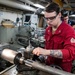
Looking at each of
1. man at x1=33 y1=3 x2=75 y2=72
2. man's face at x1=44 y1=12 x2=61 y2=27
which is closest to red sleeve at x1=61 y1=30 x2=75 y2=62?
man at x1=33 y1=3 x2=75 y2=72

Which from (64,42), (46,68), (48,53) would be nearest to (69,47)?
(64,42)

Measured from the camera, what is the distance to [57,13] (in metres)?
1.28

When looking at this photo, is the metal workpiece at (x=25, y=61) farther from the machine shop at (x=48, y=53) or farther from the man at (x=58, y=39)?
the man at (x=58, y=39)

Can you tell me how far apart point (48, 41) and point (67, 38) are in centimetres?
30

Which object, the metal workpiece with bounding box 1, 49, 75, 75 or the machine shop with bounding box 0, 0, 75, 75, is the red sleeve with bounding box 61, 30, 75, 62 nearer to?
the machine shop with bounding box 0, 0, 75, 75

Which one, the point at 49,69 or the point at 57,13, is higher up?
the point at 57,13

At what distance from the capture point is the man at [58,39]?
1.11 m

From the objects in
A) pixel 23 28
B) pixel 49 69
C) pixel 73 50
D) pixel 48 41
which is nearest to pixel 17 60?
pixel 49 69

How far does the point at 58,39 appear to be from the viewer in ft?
4.50

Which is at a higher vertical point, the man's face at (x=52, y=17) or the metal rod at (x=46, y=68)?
the man's face at (x=52, y=17)

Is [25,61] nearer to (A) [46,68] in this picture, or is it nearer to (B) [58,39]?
(A) [46,68]

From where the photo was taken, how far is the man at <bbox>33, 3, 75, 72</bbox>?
1114 millimetres

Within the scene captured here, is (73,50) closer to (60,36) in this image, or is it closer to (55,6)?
(60,36)

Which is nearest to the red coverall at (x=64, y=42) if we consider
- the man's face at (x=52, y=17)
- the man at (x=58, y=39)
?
the man at (x=58, y=39)
